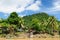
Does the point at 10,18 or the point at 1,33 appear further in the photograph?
the point at 10,18

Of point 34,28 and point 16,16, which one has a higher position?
point 16,16

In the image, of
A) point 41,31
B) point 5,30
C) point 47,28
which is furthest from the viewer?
point 47,28

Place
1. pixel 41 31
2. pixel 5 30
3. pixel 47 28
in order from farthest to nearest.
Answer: pixel 47 28, pixel 41 31, pixel 5 30

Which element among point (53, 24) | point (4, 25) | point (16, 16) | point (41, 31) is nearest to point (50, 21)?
point (53, 24)

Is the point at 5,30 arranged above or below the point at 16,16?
below

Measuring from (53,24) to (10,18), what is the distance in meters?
15.8

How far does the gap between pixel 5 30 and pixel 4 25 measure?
166cm

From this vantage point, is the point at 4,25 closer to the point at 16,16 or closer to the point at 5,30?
the point at 5,30

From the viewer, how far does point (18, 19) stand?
209 ft

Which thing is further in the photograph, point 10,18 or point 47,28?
point 47,28

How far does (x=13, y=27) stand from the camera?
58750mm

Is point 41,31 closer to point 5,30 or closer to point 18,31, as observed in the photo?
point 18,31

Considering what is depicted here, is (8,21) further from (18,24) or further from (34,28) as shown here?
(34,28)

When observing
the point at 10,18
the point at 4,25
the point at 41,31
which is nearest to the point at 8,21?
the point at 10,18
